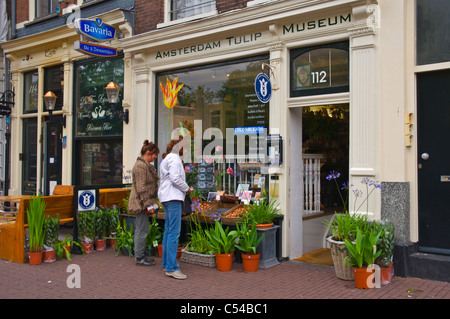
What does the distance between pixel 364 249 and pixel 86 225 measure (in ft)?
15.1

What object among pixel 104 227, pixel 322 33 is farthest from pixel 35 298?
pixel 322 33

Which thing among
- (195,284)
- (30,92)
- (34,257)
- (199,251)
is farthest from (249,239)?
(30,92)

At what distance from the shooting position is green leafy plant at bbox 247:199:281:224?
6830mm

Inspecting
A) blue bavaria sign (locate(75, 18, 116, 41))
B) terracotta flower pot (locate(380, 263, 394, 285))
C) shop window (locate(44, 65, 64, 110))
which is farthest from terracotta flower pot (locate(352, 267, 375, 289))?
shop window (locate(44, 65, 64, 110))

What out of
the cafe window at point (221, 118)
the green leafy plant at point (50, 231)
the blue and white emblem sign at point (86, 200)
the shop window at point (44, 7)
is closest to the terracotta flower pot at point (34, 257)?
the green leafy plant at point (50, 231)

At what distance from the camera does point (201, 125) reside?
8.87m

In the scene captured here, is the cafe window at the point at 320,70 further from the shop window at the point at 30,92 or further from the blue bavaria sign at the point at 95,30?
the shop window at the point at 30,92

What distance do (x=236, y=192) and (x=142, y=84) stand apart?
324 cm

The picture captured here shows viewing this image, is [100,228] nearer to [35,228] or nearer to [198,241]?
[35,228]

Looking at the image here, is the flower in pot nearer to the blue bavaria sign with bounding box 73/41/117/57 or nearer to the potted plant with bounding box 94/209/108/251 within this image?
the potted plant with bounding box 94/209/108/251

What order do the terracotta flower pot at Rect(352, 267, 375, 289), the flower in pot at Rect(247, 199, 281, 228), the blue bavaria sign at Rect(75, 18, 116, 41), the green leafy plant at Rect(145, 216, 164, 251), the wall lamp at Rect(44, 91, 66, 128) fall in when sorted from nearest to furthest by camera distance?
the terracotta flower pot at Rect(352, 267, 375, 289) < the flower in pot at Rect(247, 199, 281, 228) < the green leafy plant at Rect(145, 216, 164, 251) < the blue bavaria sign at Rect(75, 18, 116, 41) < the wall lamp at Rect(44, 91, 66, 128)

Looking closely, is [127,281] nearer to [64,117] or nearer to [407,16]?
[407,16]

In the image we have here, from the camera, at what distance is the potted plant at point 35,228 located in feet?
22.5

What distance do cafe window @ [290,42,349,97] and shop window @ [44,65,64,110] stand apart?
6.86 metres
